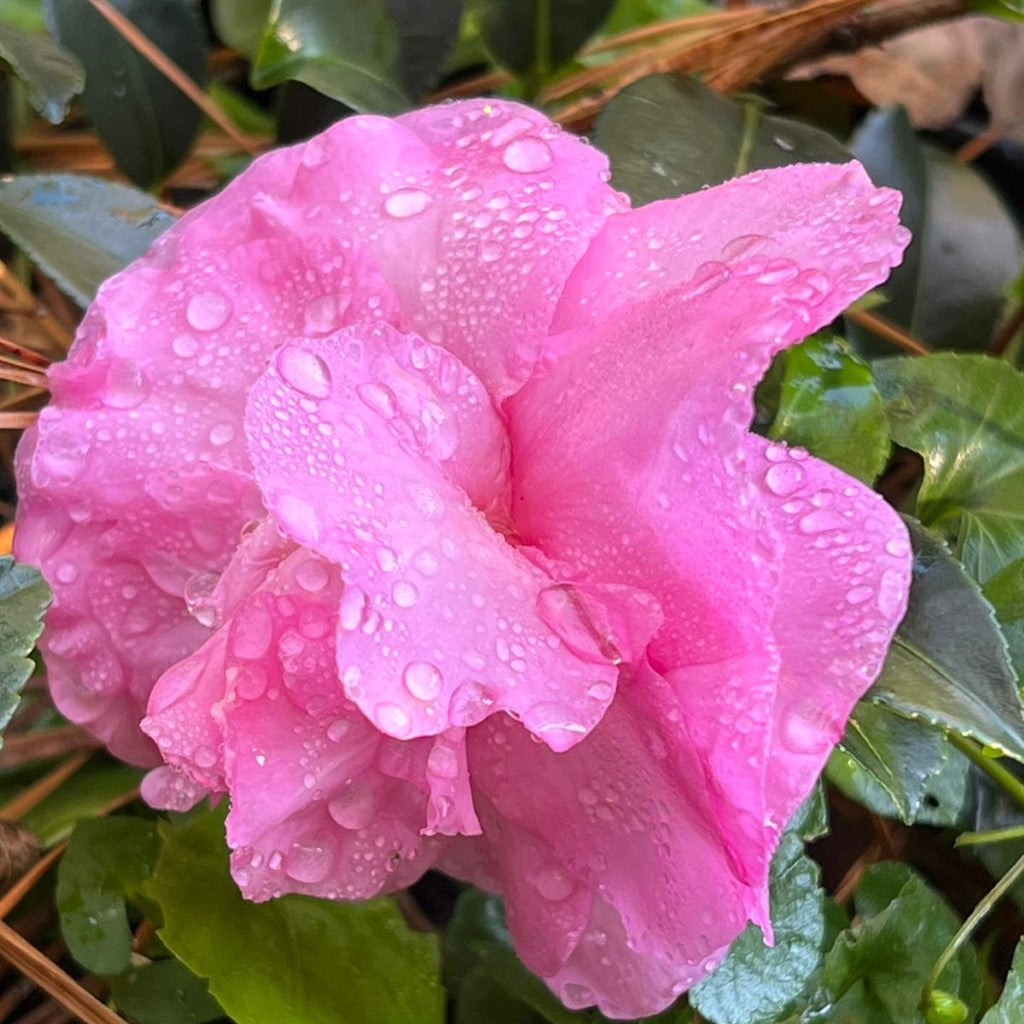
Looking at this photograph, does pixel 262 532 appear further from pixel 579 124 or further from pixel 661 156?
pixel 579 124

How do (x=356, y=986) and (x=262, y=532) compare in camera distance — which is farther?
(x=356, y=986)

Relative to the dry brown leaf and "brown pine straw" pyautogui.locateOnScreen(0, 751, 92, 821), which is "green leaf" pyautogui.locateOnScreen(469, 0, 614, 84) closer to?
the dry brown leaf

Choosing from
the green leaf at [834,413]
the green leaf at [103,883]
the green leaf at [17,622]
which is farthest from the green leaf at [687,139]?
the green leaf at [103,883]

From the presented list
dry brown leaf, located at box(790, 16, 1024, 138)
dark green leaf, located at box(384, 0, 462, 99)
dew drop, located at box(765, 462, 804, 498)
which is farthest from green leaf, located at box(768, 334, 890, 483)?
dry brown leaf, located at box(790, 16, 1024, 138)

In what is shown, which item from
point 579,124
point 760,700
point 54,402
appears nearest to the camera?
point 760,700

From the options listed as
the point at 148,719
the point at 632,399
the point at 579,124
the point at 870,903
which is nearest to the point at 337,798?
the point at 148,719

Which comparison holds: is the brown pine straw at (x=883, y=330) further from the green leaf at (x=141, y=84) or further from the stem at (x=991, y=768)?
the green leaf at (x=141, y=84)
